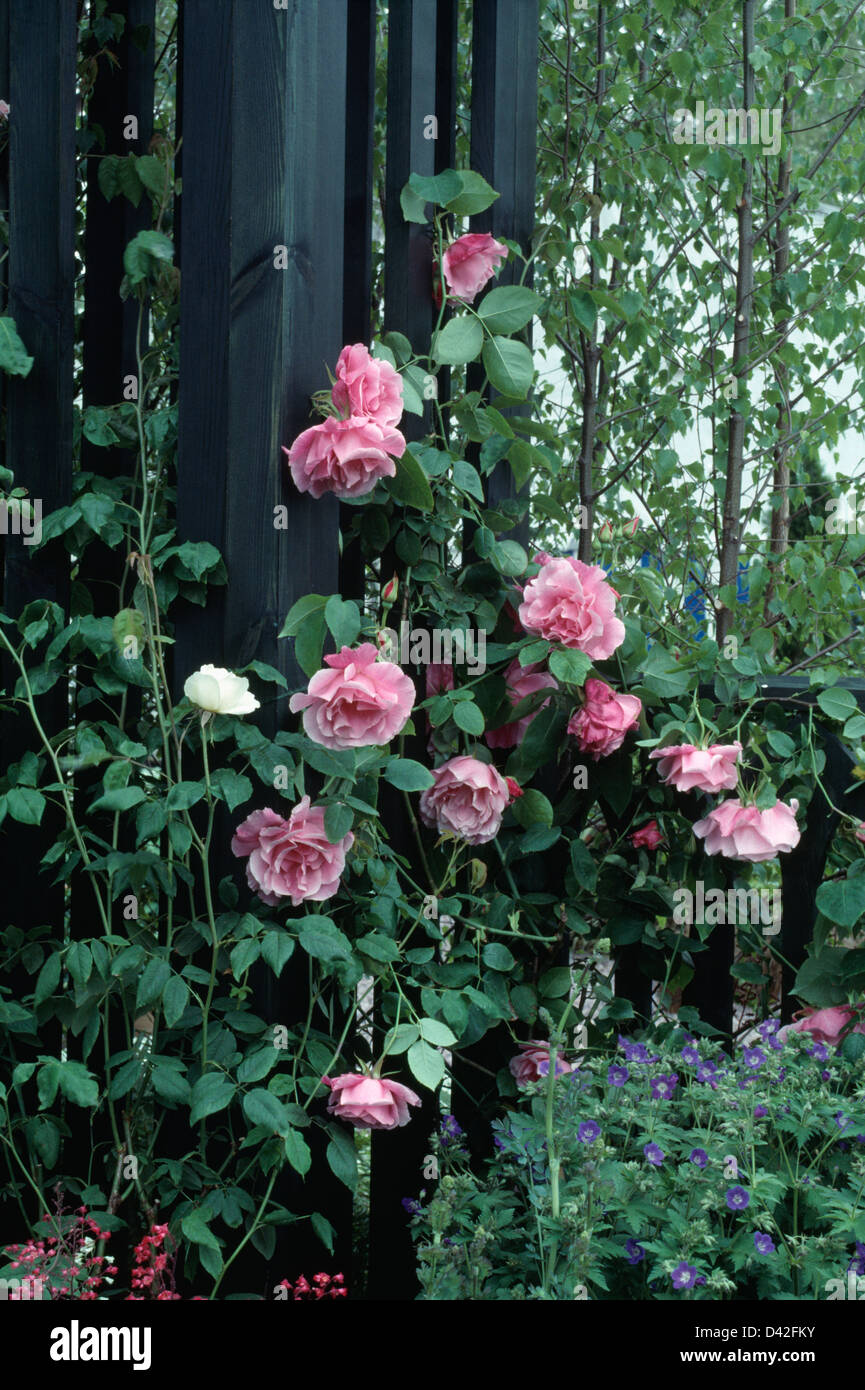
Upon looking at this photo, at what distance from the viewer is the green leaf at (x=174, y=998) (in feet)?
4.26

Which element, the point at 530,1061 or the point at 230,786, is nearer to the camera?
the point at 230,786

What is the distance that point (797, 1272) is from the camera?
1289 millimetres

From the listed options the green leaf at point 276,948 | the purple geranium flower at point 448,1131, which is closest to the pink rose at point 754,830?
the purple geranium flower at point 448,1131

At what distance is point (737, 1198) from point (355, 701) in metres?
0.64

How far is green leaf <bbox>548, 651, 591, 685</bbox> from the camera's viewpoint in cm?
156

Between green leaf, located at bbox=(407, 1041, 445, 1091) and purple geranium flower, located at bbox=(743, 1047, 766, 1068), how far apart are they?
355 mm

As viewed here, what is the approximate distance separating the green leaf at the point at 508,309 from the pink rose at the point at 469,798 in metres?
0.58

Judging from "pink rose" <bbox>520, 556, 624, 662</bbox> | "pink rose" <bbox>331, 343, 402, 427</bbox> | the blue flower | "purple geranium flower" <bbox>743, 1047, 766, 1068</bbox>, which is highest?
"pink rose" <bbox>331, 343, 402, 427</bbox>

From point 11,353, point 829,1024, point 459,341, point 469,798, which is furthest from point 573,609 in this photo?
point 11,353

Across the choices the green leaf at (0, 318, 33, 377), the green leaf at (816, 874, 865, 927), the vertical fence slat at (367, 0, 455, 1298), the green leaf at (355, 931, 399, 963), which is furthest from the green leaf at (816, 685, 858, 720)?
the green leaf at (0, 318, 33, 377)

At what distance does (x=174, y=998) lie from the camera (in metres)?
1.32

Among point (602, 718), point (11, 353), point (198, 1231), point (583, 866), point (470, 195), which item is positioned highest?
point (470, 195)

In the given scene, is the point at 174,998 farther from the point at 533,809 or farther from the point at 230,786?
the point at 533,809

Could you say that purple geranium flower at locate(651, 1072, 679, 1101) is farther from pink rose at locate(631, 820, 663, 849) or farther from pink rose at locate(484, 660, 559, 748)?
pink rose at locate(484, 660, 559, 748)
